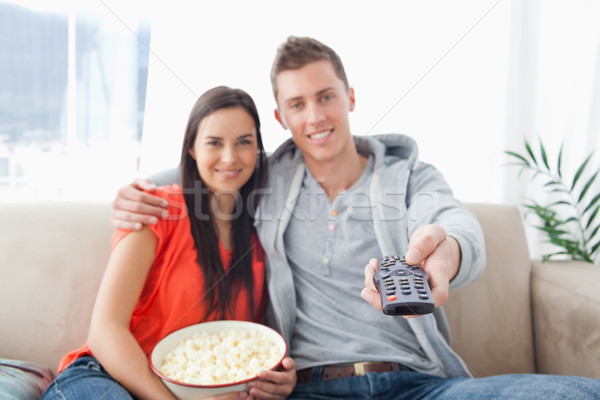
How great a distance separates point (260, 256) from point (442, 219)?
498 millimetres

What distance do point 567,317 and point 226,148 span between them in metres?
1.01

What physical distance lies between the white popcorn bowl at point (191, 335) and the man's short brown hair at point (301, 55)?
0.71 meters

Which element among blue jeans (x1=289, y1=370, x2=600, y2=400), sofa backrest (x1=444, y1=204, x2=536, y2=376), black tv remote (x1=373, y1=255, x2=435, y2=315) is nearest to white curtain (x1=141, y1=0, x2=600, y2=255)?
sofa backrest (x1=444, y1=204, x2=536, y2=376)

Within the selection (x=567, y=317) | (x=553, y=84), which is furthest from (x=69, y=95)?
(x=553, y=84)

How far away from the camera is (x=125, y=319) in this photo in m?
1.00

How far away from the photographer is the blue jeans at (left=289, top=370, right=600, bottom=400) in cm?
85

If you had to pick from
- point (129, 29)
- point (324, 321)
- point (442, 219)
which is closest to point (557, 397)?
point (442, 219)

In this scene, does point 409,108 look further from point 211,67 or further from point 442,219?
point 442,219

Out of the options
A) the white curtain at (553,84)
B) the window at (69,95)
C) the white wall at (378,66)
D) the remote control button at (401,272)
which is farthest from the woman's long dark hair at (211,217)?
the white curtain at (553,84)

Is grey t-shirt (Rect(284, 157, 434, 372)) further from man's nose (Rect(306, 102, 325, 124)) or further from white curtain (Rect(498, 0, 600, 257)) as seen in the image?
white curtain (Rect(498, 0, 600, 257))

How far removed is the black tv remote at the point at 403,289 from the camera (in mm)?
650

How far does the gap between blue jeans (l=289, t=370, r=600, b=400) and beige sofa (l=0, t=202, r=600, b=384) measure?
0.27 m

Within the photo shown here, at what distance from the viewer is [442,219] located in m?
1.07

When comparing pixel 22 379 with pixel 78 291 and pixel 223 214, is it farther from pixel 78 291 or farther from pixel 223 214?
pixel 223 214
